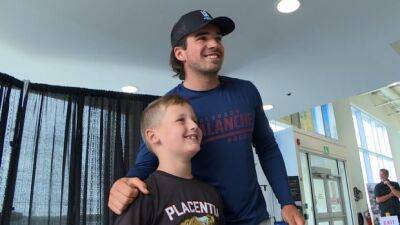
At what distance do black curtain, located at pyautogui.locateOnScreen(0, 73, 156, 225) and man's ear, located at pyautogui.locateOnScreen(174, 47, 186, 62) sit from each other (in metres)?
1.77

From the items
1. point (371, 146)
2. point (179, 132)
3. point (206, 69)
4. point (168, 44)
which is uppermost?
point (371, 146)

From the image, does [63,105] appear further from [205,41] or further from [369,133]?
[369,133]

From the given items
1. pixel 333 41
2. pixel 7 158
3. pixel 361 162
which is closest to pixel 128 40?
pixel 7 158

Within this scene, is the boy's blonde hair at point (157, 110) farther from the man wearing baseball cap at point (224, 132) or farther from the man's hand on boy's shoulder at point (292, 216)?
the man's hand on boy's shoulder at point (292, 216)

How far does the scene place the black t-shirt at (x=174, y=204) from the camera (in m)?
0.80

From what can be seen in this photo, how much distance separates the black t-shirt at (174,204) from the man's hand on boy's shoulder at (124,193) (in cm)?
1

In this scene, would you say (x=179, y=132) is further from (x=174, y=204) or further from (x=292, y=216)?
(x=292, y=216)

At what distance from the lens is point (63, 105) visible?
9.08 ft

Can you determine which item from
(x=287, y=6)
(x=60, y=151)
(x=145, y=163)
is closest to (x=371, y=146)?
(x=287, y=6)

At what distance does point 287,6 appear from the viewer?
2416 mm

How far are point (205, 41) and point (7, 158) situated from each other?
1920 mm

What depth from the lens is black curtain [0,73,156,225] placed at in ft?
7.99

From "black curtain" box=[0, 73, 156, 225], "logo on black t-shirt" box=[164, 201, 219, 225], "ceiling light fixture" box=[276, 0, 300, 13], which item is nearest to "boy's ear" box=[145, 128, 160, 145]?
"logo on black t-shirt" box=[164, 201, 219, 225]

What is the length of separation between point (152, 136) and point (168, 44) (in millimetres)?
1907
